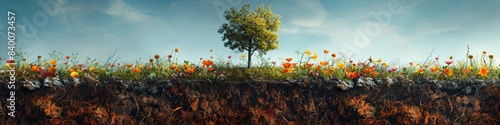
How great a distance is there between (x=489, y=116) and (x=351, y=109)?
226 cm

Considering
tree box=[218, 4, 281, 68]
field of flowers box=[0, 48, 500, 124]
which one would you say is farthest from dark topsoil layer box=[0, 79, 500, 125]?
tree box=[218, 4, 281, 68]

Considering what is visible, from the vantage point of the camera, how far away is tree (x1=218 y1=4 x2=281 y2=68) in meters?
11.1

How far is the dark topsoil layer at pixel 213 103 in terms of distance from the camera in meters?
5.59

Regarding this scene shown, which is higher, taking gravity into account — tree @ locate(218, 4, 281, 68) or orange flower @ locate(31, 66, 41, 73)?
tree @ locate(218, 4, 281, 68)

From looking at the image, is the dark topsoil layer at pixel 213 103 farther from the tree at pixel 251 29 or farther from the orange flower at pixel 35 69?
the tree at pixel 251 29

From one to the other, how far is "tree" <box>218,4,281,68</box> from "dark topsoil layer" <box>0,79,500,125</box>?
537 centimetres

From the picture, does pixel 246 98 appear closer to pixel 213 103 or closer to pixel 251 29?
pixel 213 103

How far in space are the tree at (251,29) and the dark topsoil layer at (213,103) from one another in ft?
17.6

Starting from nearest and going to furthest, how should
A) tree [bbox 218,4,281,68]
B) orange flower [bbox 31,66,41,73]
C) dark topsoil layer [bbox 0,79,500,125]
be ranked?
dark topsoil layer [bbox 0,79,500,125], orange flower [bbox 31,66,41,73], tree [bbox 218,4,281,68]

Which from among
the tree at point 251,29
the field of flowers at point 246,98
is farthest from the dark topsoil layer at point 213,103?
the tree at point 251,29

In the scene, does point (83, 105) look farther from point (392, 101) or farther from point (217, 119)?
point (392, 101)

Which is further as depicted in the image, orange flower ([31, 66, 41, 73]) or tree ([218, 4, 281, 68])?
tree ([218, 4, 281, 68])

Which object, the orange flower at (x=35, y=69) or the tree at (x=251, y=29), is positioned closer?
the orange flower at (x=35, y=69)

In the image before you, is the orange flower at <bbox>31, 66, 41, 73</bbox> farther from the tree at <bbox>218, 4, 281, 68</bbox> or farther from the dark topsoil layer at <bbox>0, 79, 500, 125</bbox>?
the tree at <bbox>218, 4, 281, 68</bbox>
